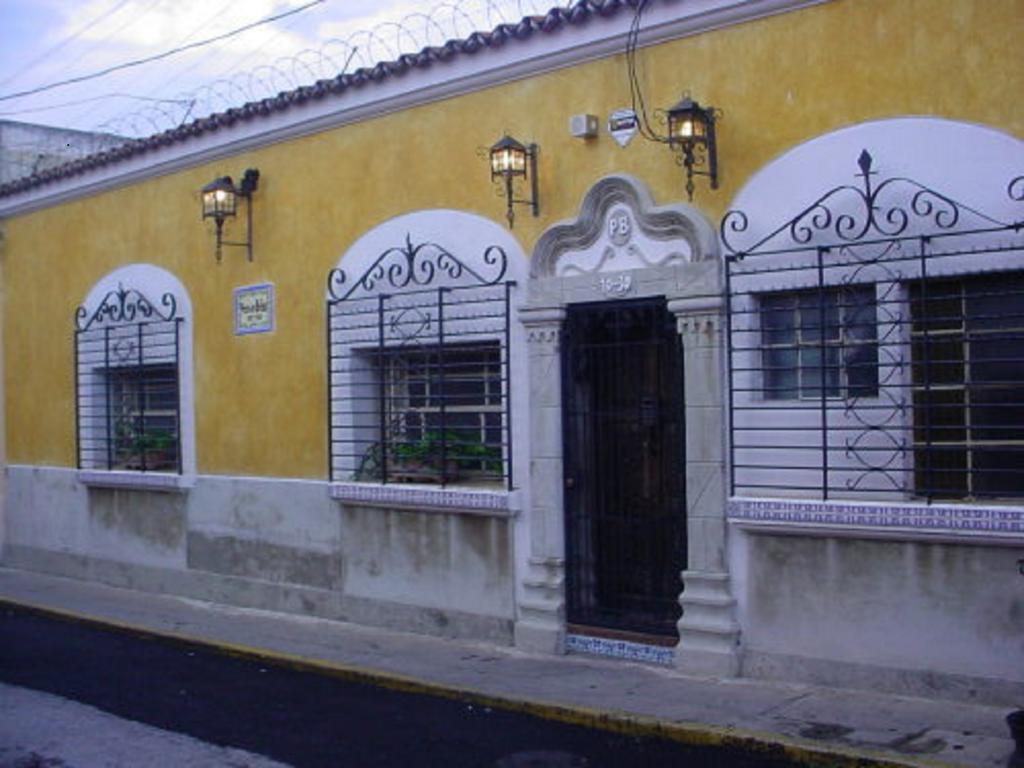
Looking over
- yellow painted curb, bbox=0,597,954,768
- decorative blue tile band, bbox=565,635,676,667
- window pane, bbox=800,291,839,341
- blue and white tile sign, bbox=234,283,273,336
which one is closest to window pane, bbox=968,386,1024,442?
window pane, bbox=800,291,839,341

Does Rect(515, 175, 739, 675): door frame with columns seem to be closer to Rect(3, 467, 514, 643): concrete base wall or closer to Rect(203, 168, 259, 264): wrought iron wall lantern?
Rect(3, 467, 514, 643): concrete base wall

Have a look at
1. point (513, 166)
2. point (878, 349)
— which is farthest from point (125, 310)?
point (878, 349)

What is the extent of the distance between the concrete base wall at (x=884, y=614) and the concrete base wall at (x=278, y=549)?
214cm

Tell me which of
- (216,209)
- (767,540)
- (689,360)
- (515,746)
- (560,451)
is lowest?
(515,746)

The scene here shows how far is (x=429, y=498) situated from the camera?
9.41m

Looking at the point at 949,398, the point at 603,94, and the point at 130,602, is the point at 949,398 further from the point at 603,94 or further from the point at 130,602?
the point at 130,602

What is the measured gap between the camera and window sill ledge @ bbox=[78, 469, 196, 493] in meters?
11.9

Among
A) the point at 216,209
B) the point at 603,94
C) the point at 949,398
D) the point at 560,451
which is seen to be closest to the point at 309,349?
the point at 216,209

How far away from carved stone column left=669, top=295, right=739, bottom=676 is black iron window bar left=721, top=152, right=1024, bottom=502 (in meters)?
0.12

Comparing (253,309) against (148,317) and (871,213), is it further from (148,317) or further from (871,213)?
(871,213)

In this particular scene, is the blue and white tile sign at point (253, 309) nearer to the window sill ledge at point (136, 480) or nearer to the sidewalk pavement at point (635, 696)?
the window sill ledge at point (136, 480)

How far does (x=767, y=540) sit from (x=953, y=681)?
1361 mm

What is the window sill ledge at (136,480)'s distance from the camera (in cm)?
1189

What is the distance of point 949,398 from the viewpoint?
7.12 meters
